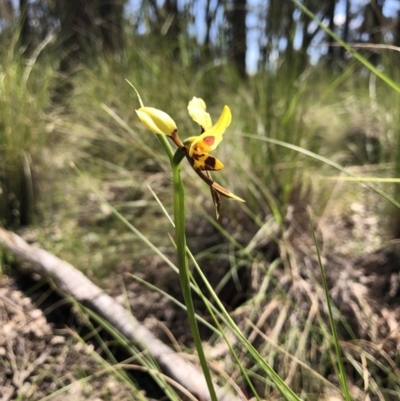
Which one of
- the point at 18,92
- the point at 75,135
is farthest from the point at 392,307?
the point at 75,135

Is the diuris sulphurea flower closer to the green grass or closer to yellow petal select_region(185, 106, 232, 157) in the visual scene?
yellow petal select_region(185, 106, 232, 157)

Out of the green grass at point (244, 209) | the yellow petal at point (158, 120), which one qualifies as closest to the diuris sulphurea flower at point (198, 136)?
the yellow petal at point (158, 120)

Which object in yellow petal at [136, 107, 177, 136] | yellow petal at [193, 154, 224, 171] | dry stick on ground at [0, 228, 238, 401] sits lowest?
dry stick on ground at [0, 228, 238, 401]

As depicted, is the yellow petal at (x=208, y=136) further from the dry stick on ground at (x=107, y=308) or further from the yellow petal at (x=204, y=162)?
the dry stick on ground at (x=107, y=308)

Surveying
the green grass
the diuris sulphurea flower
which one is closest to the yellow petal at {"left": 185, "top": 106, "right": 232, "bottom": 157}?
the diuris sulphurea flower

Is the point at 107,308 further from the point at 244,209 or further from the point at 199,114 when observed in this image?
the point at 199,114

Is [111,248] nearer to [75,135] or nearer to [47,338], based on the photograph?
[47,338]

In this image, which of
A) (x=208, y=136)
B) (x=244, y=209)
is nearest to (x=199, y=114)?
(x=208, y=136)

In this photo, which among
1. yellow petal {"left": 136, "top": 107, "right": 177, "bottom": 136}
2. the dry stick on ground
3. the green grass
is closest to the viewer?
yellow petal {"left": 136, "top": 107, "right": 177, "bottom": 136}
